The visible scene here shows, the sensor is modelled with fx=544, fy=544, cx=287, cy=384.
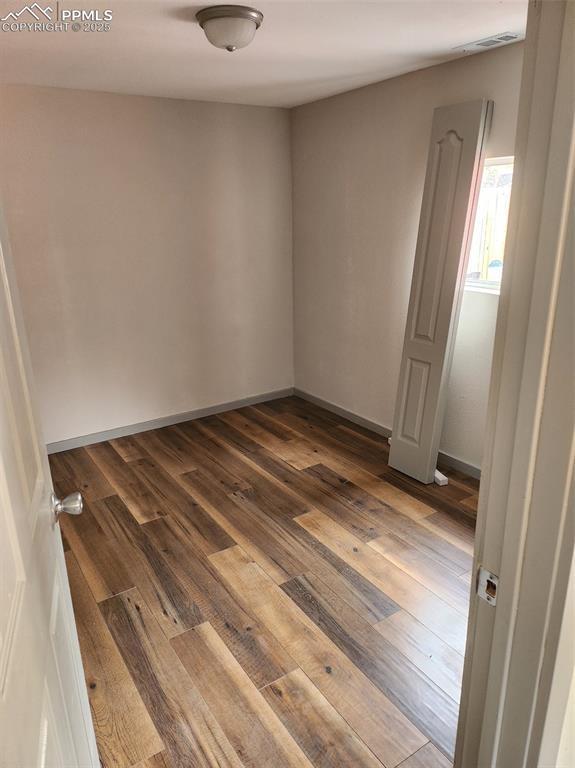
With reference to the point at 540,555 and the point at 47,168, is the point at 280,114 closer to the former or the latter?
the point at 47,168

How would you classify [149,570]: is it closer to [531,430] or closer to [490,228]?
[531,430]

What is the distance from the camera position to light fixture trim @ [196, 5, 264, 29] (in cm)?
199

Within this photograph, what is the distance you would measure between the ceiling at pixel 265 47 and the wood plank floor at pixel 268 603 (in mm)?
2344

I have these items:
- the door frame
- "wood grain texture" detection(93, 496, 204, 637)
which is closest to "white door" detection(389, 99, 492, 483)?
"wood grain texture" detection(93, 496, 204, 637)

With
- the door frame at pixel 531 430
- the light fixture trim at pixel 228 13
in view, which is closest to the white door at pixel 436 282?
the light fixture trim at pixel 228 13

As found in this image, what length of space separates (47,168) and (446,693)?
11.8 feet

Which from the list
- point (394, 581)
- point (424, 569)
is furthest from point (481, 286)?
point (394, 581)

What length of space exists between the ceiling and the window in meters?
0.67

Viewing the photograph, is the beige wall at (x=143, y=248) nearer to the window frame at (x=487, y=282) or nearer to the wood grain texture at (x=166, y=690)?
the window frame at (x=487, y=282)

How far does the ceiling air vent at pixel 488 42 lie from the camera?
8.16ft

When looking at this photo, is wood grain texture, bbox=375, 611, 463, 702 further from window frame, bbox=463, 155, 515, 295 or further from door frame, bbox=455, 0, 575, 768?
window frame, bbox=463, 155, 515, 295

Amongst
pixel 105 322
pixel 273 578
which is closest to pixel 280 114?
pixel 105 322

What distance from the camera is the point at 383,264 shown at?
3740 millimetres

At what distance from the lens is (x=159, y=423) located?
4.30 m
